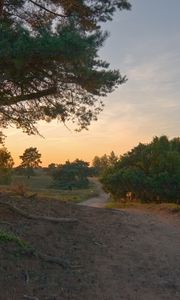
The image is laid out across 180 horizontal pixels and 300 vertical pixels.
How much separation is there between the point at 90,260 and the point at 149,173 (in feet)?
47.6

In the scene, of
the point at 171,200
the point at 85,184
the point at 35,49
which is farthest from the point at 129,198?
the point at 85,184

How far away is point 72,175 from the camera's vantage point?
65812 millimetres

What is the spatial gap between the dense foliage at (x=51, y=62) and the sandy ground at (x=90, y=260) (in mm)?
2677

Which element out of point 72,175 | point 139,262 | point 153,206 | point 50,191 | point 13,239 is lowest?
point 139,262

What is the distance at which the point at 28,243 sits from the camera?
10.8 meters

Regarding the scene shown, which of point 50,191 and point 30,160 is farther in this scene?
point 30,160

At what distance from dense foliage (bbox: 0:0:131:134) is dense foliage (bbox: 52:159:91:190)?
4660 cm

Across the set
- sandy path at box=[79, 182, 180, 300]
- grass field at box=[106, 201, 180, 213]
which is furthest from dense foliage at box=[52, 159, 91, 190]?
sandy path at box=[79, 182, 180, 300]

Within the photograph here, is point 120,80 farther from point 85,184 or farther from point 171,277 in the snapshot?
point 85,184

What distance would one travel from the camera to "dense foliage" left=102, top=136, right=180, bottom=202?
77.8 ft

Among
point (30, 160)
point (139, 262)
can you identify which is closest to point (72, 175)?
point (30, 160)

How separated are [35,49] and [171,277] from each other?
5.26m

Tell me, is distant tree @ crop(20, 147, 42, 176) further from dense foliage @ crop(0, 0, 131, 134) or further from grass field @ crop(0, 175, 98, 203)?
dense foliage @ crop(0, 0, 131, 134)

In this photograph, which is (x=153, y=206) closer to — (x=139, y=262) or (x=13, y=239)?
(x=139, y=262)
